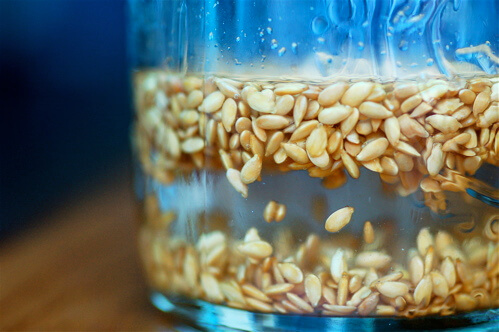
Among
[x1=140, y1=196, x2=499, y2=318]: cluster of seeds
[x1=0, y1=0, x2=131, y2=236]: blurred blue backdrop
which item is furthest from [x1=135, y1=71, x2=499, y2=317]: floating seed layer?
[x1=0, y1=0, x2=131, y2=236]: blurred blue backdrop

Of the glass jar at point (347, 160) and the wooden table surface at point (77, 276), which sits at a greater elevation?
the glass jar at point (347, 160)

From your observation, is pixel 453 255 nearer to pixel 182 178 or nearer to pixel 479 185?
pixel 479 185

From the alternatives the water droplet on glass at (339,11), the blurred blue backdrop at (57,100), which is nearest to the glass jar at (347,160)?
the water droplet on glass at (339,11)

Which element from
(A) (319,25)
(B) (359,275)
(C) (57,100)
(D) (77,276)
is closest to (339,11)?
(A) (319,25)

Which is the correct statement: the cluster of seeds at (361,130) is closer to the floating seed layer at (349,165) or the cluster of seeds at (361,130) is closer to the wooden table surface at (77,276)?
the floating seed layer at (349,165)

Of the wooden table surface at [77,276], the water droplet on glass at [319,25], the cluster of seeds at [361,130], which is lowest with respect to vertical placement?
the wooden table surface at [77,276]

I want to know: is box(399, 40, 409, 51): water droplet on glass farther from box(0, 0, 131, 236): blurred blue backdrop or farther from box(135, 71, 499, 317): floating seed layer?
box(0, 0, 131, 236): blurred blue backdrop

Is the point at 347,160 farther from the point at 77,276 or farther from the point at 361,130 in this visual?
the point at 77,276

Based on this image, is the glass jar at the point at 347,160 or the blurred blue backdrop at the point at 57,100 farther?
the blurred blue backdrop at the point at 57,100
